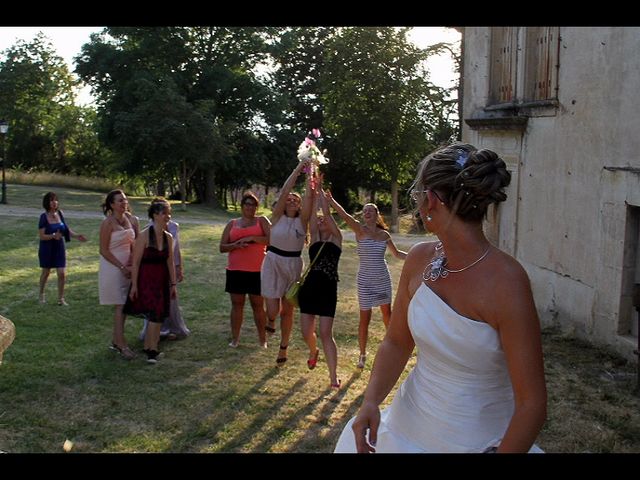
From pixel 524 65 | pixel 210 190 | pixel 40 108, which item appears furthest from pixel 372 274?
pixel 40 108

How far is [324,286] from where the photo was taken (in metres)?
7.81

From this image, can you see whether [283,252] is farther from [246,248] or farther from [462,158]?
[462,158]

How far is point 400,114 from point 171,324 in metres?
24.2

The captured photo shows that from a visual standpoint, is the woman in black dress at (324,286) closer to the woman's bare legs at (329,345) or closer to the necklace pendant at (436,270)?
the woman's bare legs at (329,345)

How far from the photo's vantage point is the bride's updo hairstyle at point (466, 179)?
8.41 ft

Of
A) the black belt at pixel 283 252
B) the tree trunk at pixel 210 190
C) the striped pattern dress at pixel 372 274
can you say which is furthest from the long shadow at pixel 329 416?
the tree trunk at pixel 210 190

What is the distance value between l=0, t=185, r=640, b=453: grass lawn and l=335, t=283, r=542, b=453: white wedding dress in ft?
11.4

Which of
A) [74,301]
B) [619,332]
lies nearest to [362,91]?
[74,301]

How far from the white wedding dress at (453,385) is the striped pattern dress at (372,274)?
19.1ft

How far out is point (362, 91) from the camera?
32406 mm

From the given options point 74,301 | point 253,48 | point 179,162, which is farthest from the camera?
point 253,48

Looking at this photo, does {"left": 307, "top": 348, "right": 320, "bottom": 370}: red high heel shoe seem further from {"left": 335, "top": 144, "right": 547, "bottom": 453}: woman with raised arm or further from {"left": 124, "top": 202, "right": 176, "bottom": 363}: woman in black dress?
{"left": 335, "top": 144, "right": 547, "bottom": 453}: woman with raised arm

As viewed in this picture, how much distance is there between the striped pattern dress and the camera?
340 inches

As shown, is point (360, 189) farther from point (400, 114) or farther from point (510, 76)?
point (510, 76)
